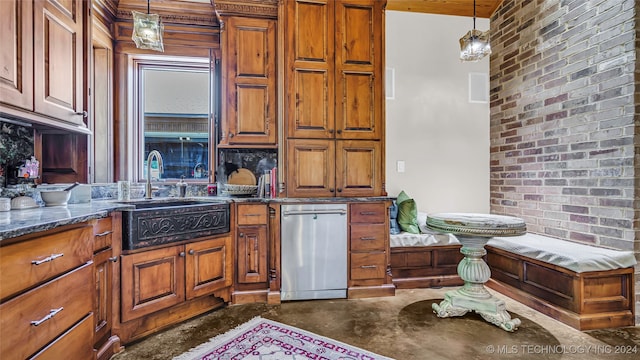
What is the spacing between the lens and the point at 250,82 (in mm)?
2863

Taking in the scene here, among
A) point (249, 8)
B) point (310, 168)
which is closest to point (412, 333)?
point (310, 168)

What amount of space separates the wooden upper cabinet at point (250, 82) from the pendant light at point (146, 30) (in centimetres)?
62

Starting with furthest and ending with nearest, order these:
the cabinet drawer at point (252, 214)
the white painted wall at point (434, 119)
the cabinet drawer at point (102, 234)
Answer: the white painted wall at point (434, 119)
the cabinet drawer at point (252, 214)
the cabinet drawer at point (102, 234)

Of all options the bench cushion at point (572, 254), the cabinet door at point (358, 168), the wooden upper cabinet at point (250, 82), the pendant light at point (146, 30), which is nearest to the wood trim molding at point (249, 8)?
the wooden upper cabinet at point (250, 82)

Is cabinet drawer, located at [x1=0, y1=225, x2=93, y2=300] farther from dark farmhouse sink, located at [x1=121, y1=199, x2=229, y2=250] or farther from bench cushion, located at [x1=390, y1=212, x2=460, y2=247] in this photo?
bench cushion, located at [x1=390, y1=212, x2=460, y2=247]

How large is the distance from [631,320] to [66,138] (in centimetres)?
420

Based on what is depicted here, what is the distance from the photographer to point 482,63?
3.88 meters

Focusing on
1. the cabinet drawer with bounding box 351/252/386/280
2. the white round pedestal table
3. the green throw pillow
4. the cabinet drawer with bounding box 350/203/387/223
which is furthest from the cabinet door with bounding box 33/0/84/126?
the green throw pillow

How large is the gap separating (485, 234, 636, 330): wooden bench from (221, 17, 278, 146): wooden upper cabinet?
8.01ft

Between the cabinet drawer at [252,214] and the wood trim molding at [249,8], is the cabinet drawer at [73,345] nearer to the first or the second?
the cabinet drawer at [252,214]

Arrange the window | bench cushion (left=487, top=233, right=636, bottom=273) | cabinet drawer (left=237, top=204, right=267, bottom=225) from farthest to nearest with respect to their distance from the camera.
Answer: the window → cabinet drawer (left=237, top=204, right=267, bottom=225) → bench cushion (left=487, top=233, right=636, bottom=273)

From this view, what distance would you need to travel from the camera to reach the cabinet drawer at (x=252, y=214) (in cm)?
267

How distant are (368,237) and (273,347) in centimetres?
125

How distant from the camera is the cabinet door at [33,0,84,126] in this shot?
5.69 feet
